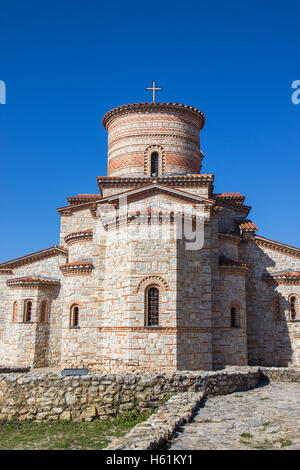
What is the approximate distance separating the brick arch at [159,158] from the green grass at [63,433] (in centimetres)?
1053

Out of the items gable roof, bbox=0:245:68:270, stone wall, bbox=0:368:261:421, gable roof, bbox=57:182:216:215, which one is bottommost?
stone wall, bbox=0:368:261:421

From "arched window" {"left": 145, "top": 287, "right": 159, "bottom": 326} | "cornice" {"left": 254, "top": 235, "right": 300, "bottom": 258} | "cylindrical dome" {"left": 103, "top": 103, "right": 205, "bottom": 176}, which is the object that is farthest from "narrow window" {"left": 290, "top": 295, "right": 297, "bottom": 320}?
"arched window" {"left": 145, "top": 287, "right": 159, "bottom": 326}

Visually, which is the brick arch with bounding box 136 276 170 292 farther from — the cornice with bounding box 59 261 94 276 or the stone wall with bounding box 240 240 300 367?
the stone wall with bounding box 240 240 300 367

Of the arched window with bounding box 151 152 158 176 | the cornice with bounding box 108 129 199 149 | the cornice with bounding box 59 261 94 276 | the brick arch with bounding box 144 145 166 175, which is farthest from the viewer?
the cornice with bounding box 108 129 199 149

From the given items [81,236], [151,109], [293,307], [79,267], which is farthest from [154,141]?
[293,307]

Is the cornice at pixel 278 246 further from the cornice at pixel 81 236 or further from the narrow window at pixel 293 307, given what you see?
the cornice at pixel 81 236

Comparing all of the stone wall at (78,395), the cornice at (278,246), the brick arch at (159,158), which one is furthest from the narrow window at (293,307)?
the stone wall at (78,395)

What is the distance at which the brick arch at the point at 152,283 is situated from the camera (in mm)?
11719

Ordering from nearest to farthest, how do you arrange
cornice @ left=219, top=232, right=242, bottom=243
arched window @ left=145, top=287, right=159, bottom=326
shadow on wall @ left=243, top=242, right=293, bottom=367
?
1. arched window @ left=145, top=287, right=159, bottom=326
2. cornice @ left=219, top=232, right=242, bottom=243
3. shadow on wall @ left=243, top=242, right=293, bottom=367

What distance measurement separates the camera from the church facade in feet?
38.6

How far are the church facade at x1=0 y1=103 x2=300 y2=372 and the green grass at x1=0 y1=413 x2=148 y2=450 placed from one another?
3.62 metres

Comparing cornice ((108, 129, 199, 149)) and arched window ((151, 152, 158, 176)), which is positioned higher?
cornice ((108, 129, 199, 149))
